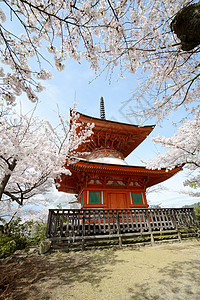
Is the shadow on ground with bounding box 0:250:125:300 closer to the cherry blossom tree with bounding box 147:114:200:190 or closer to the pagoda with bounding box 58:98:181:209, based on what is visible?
the pagoda with bounding box 58:98:181:209

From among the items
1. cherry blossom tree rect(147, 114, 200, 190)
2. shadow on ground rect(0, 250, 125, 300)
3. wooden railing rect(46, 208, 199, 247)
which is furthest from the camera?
cherry blossom tree rect(147, 114, 200, 190)

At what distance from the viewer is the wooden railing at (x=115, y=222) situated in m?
5.37

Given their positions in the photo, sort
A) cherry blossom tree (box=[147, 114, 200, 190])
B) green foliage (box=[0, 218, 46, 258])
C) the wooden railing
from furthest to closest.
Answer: cherry blossom tree (box=[147, 114, 200, 190]) → the wooden railing → green foliage (box=[0, 218, 46, 258])

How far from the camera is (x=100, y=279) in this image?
107 inches

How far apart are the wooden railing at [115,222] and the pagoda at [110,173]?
157 cm

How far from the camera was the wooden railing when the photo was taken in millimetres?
5367

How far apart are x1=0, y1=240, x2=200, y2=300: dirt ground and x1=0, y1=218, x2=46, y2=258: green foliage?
47cm

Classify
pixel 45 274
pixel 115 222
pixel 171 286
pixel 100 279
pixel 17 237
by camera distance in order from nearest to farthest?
pixel 171 286 < pixel 100 279 < pixel 45 274 < pixel 17 237 < pixel 115 222

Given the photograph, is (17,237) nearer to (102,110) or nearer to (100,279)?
(100,279)

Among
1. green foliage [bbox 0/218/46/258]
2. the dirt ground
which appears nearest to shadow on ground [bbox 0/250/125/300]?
the dirt ground

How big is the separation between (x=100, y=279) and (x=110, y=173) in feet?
20.1

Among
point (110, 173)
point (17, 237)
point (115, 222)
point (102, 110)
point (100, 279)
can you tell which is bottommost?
point (100, 279)

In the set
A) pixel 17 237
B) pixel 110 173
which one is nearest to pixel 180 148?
pixel 110 173

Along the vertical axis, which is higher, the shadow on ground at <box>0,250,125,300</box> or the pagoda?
the pagoda
